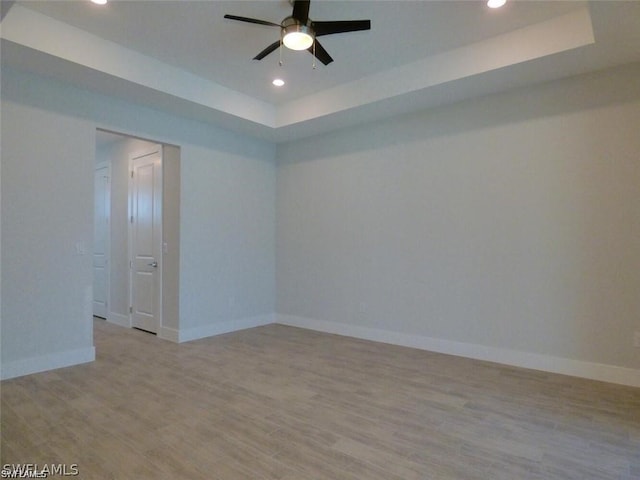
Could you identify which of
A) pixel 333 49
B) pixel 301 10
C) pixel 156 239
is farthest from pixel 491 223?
pixel 156 239

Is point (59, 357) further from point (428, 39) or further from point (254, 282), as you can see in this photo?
point (428, 39)

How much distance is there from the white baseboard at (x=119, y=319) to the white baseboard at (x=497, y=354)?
2752 millimetres

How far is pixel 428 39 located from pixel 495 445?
11.1ft

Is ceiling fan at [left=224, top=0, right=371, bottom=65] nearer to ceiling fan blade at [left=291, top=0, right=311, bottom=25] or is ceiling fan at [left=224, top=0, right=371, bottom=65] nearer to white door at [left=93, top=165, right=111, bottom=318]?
ceiling fan blade at [left=291, top=0, right=311, bottom=25]

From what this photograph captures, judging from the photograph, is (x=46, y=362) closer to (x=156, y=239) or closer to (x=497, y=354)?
(x=156, y=239)

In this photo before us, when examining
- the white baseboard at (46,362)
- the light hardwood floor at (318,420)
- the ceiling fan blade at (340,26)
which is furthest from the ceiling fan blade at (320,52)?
the white baseboard at (46,362)

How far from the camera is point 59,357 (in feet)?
12.1

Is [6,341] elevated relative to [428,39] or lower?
lower

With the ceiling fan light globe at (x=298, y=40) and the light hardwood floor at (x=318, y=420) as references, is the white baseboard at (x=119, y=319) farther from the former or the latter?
the ceiling fan light globe at (x=298, y=40)

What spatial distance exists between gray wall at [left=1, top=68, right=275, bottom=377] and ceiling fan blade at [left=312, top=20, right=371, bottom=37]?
103 inches

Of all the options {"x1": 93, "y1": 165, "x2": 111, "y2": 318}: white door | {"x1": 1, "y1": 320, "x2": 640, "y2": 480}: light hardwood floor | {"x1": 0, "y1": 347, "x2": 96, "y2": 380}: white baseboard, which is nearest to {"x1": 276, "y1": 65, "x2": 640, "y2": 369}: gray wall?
{"x1": 1, "y1": 320, "x2": 640, "y2": 480}: light hardwood floor

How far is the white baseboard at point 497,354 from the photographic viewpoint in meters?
3.35

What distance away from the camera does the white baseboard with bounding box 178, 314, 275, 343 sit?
4.78 meters

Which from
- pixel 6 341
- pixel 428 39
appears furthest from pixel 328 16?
pixel 6 341
